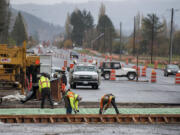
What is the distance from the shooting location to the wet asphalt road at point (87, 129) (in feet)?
46.4

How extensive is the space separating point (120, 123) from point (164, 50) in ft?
365

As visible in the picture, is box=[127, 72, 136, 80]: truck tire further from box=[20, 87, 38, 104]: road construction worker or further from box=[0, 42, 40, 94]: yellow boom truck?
box=[20, 87, 38, 104]: road construction worker

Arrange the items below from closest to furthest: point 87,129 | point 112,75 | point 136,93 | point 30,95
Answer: point 87,129 → point 30,95 → point 136,93 → point 112,75

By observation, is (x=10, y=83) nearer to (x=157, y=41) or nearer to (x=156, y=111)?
(x=156, y=111)

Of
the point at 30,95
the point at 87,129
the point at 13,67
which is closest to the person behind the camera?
the point at 87,129

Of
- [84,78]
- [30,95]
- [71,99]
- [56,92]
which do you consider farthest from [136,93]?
[71,99]

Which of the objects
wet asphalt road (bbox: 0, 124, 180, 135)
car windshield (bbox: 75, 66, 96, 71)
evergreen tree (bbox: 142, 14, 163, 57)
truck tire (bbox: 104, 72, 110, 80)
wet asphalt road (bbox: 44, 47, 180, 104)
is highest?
evergreen tree (bbox: 142, 14, 163, 57)

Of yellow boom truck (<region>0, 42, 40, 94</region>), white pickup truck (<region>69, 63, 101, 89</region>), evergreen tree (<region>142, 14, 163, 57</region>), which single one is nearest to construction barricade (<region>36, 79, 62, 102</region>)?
yellow boom truck (<region>0, 42, 40, 94</region>)

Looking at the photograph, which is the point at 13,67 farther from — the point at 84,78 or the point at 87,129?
the point at 87,129

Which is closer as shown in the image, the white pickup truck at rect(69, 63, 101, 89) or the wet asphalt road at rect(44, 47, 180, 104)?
the wet asphalt road at rect(44, 47, 180, 104)

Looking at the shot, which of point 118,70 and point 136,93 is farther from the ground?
point 118,70

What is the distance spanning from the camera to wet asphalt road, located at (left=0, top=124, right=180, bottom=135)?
14141 mm

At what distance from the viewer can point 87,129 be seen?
14938 millimetres

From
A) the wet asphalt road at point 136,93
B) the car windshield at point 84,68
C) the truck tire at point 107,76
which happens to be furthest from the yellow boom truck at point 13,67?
the truck tire at point 107,76
